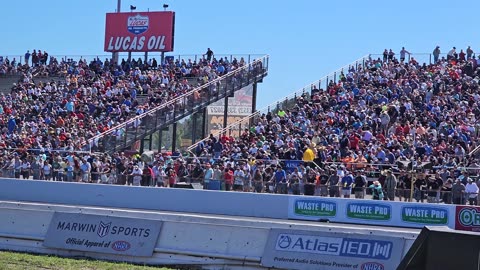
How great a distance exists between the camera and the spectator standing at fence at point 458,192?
2197 centimetres

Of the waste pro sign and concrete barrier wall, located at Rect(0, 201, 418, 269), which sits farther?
concrete barrier wall, located at Rect(0, 201, 418, 269)

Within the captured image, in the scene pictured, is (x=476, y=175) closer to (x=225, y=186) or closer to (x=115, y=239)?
(x=225, y=186)

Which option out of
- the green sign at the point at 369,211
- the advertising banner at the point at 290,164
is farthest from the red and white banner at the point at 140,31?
the green sign at the point at 369,211

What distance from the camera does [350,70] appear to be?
3900 cm

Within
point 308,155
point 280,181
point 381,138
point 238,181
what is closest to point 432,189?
point 280,181

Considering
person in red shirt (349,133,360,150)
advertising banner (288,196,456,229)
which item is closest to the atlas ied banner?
advertising banner (288,196,456,229)

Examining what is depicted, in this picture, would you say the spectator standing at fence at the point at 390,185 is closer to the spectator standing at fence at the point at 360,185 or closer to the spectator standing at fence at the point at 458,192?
the spectator standing at fence at the point at 360,185

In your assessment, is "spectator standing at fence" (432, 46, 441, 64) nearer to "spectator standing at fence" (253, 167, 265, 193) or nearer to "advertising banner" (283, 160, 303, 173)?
"advertising banner" (283, 160, 303, 173)

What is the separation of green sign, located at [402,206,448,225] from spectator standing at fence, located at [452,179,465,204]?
0.52 metres

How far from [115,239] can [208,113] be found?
31690 mm

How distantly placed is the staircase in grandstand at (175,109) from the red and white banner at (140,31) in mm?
5927

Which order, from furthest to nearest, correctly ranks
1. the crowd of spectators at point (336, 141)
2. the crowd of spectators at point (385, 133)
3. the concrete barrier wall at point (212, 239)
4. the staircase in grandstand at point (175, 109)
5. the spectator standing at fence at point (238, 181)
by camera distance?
the staircase in grandstand at point (175, 109) → the spectator standing at fence at point (238, 181) → the crowd of spectators at point (336, 141) → the crowd of spectators at point (385, 133) → the concrete barrier wall at point (212, 239)

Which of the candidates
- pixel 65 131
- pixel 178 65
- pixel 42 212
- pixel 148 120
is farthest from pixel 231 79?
pixel 42 212

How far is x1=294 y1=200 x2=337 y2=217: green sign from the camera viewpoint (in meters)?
23.4
